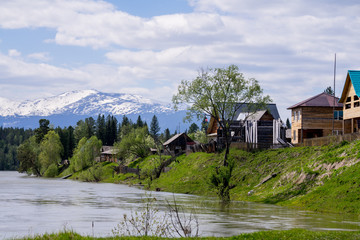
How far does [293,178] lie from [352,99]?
65.4ft

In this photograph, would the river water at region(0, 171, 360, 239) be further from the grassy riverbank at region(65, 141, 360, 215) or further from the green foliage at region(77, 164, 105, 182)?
the green foliage at region(77, 164, 105, 182)

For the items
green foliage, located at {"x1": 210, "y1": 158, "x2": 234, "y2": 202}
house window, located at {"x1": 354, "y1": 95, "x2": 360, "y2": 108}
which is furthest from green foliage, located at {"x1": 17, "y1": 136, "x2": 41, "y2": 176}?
house window, located at {"x1": 354, "y1": 95, "x2": 360, "y2": 108}

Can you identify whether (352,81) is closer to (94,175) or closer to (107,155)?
(94,175)

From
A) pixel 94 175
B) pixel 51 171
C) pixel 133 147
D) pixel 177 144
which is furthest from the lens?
pixel 51 171

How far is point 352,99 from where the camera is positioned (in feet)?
224

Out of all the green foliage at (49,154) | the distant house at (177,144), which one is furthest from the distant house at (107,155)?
the distant house at (177,144)

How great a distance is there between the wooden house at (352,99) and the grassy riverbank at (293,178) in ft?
28.6

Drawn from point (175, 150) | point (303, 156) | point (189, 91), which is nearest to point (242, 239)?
point (303, 156)

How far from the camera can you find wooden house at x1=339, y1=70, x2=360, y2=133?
6669cm

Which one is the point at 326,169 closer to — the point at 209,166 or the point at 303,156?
the point at 303,156

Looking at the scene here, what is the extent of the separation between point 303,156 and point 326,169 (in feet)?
37.3

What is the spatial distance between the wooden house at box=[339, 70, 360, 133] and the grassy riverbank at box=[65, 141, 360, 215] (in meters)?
8.71

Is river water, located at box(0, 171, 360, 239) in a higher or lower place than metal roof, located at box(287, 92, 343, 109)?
lower

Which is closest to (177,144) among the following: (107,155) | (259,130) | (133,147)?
(133,147)
